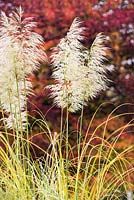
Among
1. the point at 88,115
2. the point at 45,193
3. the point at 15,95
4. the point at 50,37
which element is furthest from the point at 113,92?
the point at 45,193

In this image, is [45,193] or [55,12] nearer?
[45,193]

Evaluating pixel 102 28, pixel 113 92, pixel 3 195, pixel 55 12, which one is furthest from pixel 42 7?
pixel 3 195

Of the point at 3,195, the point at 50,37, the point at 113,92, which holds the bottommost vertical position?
the point at 3,195

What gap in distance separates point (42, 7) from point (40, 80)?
0.74 meters

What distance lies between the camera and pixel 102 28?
621 centimetres

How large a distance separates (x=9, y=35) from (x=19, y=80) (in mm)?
327

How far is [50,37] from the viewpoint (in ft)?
20.7

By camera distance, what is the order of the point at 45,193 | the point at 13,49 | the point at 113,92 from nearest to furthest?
the point at 45,193
the point at 13,49
the point at 113,92

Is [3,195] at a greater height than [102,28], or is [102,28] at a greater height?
[102,28]

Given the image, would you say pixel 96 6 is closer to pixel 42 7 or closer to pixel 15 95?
pixel 42 7

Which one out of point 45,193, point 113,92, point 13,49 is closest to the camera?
point 45,193

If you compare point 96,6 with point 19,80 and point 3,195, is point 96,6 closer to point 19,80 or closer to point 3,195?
point 19,80

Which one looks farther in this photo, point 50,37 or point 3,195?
point 50,37

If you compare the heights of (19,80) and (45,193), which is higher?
(19,80)
